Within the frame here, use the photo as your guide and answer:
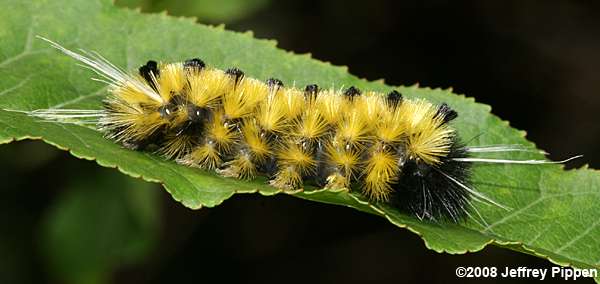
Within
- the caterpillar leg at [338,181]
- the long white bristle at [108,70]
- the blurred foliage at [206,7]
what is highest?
the blurred foliage at [206,7]

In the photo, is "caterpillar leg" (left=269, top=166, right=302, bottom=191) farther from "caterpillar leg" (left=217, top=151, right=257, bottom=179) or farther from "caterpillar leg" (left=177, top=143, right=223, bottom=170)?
"caterpillar leg" (left=177, top=143, right=223, bottom=170)

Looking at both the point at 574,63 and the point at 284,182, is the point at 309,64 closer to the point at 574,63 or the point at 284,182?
the point at 284,182

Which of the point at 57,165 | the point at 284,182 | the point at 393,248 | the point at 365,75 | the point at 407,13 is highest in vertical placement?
the point at 407,13

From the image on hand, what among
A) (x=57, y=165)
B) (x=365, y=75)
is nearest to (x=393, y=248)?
(x=365, y=75)

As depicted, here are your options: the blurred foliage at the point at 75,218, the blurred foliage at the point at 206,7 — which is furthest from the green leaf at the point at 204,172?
the blurred foliage at the point at 75,218

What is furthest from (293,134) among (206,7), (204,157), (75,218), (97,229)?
(75,218)

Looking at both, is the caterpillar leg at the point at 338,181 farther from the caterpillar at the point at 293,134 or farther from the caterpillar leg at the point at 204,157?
the caterpillar leg at the point at 204,157
